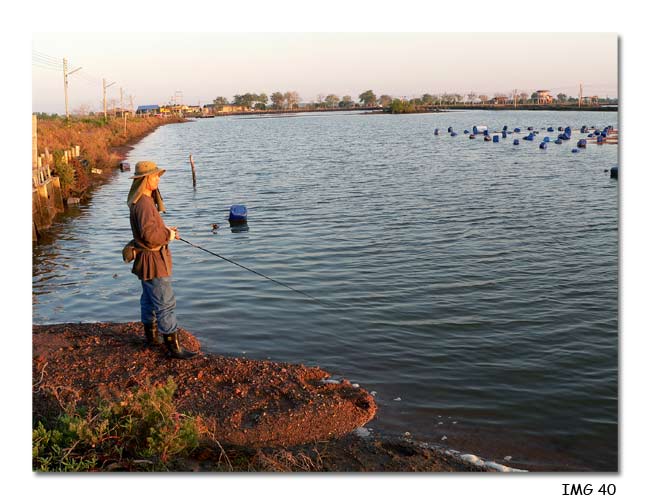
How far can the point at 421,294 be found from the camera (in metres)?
11.6

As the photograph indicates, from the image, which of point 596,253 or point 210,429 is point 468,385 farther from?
point 596,253

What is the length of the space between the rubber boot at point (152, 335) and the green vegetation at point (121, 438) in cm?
184

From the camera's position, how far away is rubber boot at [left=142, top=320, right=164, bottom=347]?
7316 mm

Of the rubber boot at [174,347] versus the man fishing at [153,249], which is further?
the rubber boot at [174,347]

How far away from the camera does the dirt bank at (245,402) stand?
561cm

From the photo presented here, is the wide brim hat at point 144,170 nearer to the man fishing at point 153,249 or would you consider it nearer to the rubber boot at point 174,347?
the man fishing at point 153,249

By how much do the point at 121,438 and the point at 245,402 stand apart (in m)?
1.39

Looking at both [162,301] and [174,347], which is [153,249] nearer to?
[162,301]

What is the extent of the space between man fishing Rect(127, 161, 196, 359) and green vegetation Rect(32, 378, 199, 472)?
1544 millimetres

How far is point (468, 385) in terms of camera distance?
7.91m

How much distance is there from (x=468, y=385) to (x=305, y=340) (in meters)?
2.44

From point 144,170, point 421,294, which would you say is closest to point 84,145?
point 421,294

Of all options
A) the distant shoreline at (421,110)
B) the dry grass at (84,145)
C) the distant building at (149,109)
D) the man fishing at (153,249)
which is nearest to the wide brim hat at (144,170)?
the man fishing at (153,249)

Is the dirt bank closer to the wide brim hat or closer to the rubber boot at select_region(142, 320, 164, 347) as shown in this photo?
the rubber boot at select_region(142, 320, 164, 347)
